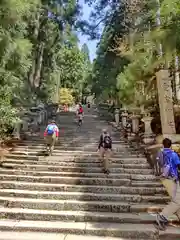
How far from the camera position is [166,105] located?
35.6 feet

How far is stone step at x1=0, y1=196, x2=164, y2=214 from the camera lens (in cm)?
809

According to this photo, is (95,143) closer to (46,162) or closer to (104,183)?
(46,162)

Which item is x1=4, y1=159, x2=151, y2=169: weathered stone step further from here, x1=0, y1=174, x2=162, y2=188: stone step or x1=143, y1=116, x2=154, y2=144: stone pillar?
x1=143, y1=116, x2=154, y2=144: stone pillar

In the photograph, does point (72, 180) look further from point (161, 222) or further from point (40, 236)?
point (161, 222)

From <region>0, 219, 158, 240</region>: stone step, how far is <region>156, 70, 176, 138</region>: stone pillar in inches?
160

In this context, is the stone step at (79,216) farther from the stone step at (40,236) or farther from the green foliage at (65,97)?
the green foliage at (65,97)

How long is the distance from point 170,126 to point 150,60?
307cm

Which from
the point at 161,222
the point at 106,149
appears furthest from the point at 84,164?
the point at 161,222

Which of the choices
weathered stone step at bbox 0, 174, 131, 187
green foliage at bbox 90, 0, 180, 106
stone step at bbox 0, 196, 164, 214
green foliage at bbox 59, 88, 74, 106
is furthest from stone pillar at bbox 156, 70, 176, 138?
green foliage at bbox 59, 88, 74, 106

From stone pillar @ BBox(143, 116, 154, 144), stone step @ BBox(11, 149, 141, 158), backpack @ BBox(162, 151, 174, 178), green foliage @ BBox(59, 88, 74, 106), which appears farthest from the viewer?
green foliage @ BBox(59, 88, 74, 106)

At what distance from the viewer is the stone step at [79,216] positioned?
296 inches

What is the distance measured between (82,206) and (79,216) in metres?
0.55

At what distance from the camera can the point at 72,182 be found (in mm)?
9602

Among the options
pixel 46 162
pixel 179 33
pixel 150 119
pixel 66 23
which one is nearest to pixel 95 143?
pixel 150 119
